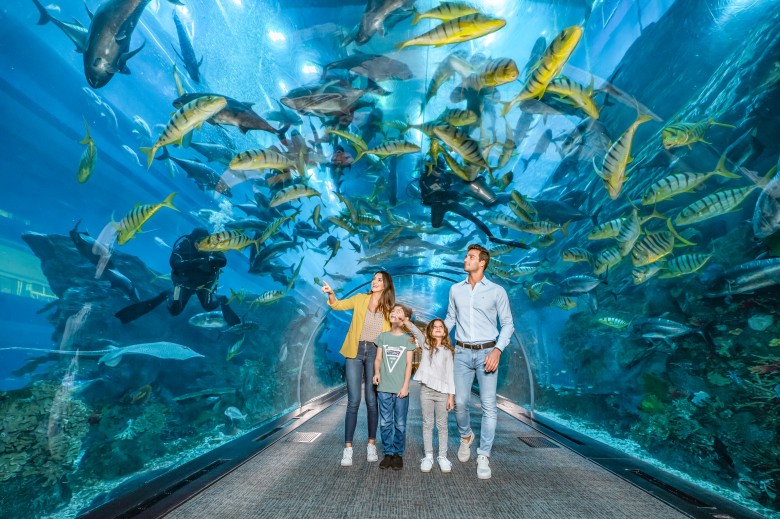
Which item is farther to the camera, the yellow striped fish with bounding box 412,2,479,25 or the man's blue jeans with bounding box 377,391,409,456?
the man's blue jeans with bounding box 377,391,409,456

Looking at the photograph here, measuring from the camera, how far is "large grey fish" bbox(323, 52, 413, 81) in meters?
5.11

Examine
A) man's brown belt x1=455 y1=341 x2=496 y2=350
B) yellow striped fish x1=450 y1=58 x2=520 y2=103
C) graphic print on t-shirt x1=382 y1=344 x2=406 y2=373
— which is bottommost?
graphic print on t-shirt x1=382 y1=344 x2=406 y2=373

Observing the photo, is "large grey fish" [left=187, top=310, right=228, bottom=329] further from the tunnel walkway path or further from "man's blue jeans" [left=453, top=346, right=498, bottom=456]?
"man's blue jeans" [left=453, top=346, right=498, bottom=456]

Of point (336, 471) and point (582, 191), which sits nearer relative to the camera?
point (336, 471)

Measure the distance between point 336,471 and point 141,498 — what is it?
1.57 meters

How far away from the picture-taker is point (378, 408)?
11.6 feet

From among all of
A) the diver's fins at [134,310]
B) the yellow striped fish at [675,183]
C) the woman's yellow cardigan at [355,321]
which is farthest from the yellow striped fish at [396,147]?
the diver's fins at [134,310]

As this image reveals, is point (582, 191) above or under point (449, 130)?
above

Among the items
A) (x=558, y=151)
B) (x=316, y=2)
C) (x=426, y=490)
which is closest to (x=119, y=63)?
(x=316, y=2)

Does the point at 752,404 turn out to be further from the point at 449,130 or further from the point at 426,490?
the point at 449,130

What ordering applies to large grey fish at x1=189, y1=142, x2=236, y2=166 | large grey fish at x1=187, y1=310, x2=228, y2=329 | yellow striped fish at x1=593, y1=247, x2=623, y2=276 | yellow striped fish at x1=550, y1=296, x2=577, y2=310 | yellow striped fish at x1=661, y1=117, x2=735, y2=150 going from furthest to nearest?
yellow striped fish at x1=550, y1=296, x2=577, y2=310
large grey fish at x1=187, y1=310, x2=228, y2=329
yellow striped fish at x1=593, y1=247, x2=623, y2=276
large grey fish at x1=189, y1=142, x2=236, y2=166
yellow striped fish at x1=661, y1=117, x2=735, y2=150

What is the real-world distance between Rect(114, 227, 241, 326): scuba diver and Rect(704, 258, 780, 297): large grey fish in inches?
307

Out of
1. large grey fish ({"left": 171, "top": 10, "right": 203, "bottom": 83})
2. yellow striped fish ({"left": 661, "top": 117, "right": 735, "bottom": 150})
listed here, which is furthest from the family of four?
large grey fish ({"left": 171, "top": 10, "right": 203, "bottom": 83})

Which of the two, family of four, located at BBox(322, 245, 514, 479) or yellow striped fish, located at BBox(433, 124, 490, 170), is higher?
yellow striped fish, located at BBox(433, 124, 490, 170)
